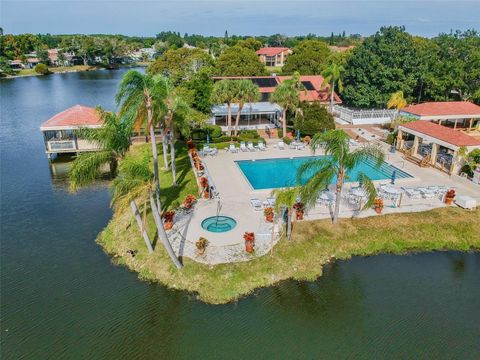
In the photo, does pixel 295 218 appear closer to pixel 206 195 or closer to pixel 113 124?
pixel 206 195

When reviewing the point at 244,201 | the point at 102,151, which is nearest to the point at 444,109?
the point at 244,201

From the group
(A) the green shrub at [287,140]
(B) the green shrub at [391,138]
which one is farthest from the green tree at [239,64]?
(B) the green shrub at [391,138]

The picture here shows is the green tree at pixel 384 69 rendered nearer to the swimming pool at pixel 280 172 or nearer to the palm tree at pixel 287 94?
the palm tree at pixel 287 94

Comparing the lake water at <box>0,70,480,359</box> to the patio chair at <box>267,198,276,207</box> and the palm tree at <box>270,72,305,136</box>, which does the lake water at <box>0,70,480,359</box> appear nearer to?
the patio chair at <box>267,198,276,207</box>

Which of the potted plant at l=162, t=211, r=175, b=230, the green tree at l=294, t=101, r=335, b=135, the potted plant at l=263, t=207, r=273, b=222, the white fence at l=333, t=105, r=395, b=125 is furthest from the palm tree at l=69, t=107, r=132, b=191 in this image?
the white fence at l=333, t=105, r=395, b=125

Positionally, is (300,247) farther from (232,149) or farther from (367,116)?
(367,116)

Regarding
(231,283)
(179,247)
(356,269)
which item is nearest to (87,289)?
(179,247)

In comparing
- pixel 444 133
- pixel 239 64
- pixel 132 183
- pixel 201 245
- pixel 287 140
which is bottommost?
pixel 201 245
